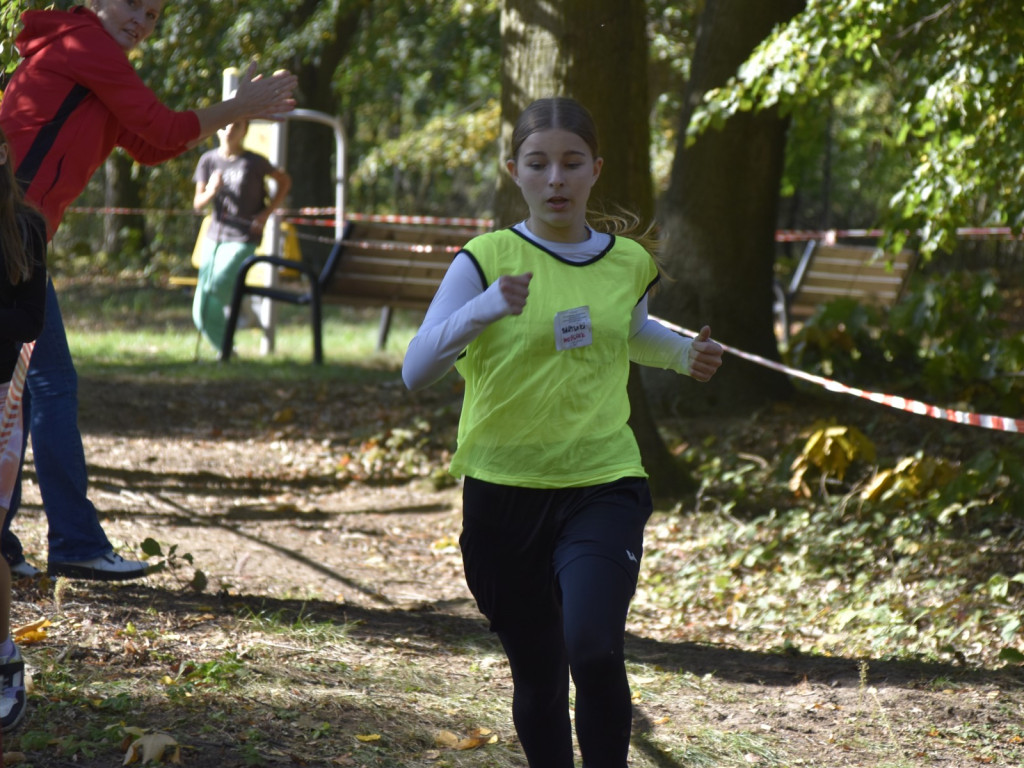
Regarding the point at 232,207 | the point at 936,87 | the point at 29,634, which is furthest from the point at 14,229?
the point at 232,207

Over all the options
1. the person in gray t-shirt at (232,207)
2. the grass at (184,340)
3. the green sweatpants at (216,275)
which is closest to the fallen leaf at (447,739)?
the grass at (184,340)

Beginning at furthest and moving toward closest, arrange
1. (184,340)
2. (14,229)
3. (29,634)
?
(184,340) < (29,634) < (14,229)

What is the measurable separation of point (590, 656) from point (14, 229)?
69.9 inches

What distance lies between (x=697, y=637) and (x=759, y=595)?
627 mm

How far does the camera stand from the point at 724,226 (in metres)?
8.48

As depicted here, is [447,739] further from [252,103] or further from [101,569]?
[252,103]

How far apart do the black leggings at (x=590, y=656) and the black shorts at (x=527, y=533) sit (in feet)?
0.26

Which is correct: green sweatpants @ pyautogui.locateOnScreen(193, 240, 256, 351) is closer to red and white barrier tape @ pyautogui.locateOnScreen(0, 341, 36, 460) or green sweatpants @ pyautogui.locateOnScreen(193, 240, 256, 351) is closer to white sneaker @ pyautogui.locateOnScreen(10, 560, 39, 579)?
white sneaker @ pyautogui.locateOnScreen(10, 560, 39, 579)

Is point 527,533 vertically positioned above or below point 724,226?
below

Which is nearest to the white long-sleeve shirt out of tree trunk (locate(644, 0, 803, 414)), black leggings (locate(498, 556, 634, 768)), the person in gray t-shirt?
black leggings (locate(498, 556, 634, 768))

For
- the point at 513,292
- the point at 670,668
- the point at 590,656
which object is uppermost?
the point at 513,292

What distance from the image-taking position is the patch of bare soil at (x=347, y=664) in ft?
11.7

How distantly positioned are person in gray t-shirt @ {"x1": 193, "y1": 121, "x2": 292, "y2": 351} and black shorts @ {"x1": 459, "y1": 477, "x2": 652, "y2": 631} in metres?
7.86

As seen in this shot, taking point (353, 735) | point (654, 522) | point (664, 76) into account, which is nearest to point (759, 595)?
point (654, 522)
